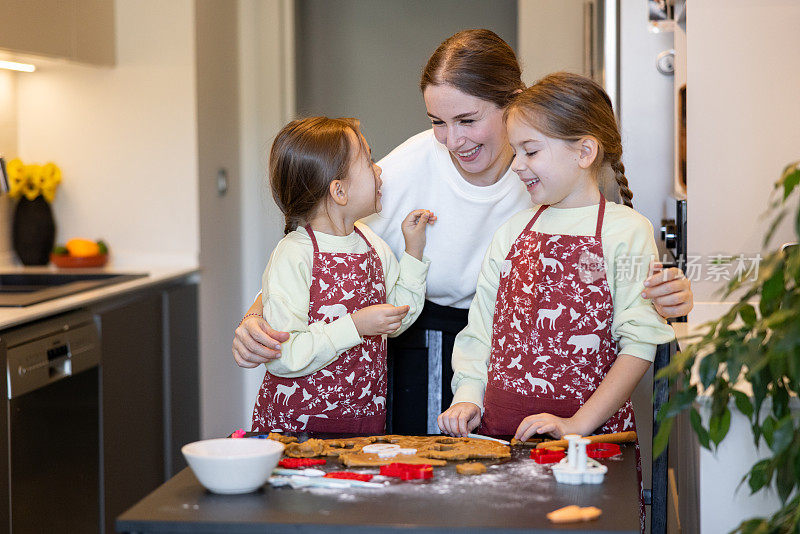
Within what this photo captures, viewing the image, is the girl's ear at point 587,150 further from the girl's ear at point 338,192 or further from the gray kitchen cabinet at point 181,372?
the gray kitchen cabinet at point 181,372

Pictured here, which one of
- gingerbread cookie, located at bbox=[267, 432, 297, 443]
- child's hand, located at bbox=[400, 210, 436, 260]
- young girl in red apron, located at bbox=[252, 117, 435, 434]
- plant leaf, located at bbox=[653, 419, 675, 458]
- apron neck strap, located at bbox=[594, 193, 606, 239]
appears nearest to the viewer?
plant leaf, located at bbox=[653, 419, 675, 458]

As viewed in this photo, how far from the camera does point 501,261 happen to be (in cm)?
163

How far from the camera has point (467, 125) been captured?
5.85ft

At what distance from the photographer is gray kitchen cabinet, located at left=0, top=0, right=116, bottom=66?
2.74m

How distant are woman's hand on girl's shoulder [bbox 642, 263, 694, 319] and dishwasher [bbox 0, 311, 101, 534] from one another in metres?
1.56

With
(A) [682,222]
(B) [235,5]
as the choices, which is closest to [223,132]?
(B) [235,5]

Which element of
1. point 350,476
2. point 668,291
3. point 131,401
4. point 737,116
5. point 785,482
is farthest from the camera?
point 131,401

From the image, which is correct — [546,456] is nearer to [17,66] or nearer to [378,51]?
[17,66]

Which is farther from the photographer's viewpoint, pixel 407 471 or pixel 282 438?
pixel 282 438

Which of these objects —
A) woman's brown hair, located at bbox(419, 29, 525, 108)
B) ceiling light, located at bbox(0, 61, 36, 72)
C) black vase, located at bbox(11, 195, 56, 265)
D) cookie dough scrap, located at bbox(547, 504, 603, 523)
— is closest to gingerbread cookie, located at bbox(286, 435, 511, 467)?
cookie dough scrap, located at bbox(547, 504, 603, 523)

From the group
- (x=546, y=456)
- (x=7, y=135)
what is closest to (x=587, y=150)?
(x=546, y=456)

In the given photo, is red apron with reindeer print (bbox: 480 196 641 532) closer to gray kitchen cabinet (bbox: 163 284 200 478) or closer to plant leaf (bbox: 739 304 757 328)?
plant leaf (bbox: 739 304 757 328)

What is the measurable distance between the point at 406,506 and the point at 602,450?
1.10ft

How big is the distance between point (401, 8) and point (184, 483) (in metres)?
3.57
